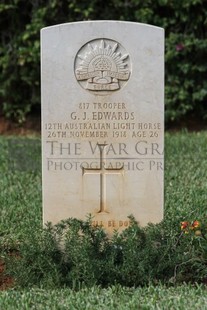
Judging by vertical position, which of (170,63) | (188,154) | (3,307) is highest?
(170,63)

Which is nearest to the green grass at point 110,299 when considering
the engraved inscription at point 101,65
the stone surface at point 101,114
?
the stone surface at point 101,114

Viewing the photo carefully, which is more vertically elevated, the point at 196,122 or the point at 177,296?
the point at 196,122

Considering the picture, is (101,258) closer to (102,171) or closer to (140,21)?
(102,171)

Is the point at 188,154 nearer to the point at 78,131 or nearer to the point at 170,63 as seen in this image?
the point at 170,63

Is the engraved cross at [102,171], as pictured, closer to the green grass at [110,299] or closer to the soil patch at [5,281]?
the soil patch at [5,281]

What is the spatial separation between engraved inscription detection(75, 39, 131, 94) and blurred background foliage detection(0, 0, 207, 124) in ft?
18.6

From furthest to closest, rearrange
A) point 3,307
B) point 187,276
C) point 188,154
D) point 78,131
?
1. point 188,154
2. point 78,131
3. point 187,276
4. point 3,307

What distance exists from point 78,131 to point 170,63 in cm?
595

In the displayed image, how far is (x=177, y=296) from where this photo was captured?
4.31m

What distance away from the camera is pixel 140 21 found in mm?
10766

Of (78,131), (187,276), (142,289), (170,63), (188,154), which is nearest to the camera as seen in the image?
(142,289)

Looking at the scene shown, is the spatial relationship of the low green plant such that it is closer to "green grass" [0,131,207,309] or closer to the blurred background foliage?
"green grass" [0,131,207,309]

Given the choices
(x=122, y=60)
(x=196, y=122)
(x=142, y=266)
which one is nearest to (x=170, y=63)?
(x=196, y=122)

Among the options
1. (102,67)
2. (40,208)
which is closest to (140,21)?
(40,208)
